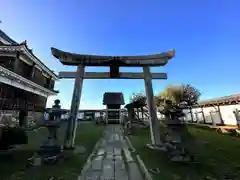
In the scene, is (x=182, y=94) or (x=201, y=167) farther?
(x=182, y=94)

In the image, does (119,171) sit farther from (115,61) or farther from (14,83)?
(14,83)

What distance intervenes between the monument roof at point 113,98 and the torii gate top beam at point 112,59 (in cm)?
1650

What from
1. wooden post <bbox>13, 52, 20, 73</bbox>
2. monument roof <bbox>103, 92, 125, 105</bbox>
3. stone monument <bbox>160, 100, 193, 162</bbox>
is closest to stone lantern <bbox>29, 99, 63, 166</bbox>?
stone monument <bbox>160, 100, 193, 162</bbox>

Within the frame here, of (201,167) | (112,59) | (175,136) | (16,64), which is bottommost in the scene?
(201,167)

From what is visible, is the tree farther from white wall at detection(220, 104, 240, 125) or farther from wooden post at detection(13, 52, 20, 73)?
wooden post at detection(13, 52, 20, 73)

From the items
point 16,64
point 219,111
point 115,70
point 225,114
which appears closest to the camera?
point 115,70

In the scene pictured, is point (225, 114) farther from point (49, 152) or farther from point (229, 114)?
point (49, 152)

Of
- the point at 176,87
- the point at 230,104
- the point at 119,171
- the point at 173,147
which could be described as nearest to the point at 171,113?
the point at 173,147

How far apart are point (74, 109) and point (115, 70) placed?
2.63 m

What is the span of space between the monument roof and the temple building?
9.10m

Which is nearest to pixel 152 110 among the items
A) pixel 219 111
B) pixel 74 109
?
pixel 74 109

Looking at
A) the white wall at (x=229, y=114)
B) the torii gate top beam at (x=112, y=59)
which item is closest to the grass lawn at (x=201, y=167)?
the torii gate top beam at (x=112, y=59)

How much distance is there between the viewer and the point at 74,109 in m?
6.37

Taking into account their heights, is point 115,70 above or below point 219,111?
above
